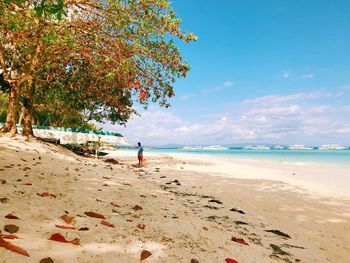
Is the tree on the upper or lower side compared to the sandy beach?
upper

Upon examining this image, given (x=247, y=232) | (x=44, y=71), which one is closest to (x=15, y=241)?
(x=247, y=232)

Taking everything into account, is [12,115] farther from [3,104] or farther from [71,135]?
[3,104]

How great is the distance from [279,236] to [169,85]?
11.0 metres

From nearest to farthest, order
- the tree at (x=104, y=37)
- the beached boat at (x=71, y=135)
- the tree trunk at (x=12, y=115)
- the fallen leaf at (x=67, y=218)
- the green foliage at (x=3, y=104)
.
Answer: the fallen leaf at (x=67, y=218)
the tree at (x=104, y=37)
the tree trunk at (x=12, y=115)
the beached boat at (x=71, y=135)
the green foliage at (x=3, y=104)

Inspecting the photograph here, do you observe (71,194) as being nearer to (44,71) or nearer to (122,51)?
(122,51)

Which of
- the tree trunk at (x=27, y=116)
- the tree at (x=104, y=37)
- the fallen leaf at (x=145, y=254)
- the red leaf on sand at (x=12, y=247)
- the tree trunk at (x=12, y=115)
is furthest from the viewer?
the tree trunk at (x=27, y=116)

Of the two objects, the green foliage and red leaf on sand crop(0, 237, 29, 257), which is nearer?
red leaf on sand crop(0, 237, 29, 257)

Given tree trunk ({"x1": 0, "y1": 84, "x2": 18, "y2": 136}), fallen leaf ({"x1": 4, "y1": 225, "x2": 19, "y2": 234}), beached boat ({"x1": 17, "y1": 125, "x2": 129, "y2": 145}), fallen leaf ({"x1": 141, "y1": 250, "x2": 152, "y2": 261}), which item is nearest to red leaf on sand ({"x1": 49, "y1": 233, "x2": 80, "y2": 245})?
fallen leaf ({"x1": 4, "y1": 225, "x2": 19, "y2": 234})

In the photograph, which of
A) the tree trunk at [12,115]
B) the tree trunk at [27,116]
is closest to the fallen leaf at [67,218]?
the tree trunk at [12,115]

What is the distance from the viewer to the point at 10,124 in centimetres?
1753

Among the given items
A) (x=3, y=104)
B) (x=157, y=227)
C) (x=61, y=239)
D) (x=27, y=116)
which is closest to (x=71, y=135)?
(x=27, y=116)

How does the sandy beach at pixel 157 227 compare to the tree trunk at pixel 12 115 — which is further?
the tree trunk at pixel 12 115

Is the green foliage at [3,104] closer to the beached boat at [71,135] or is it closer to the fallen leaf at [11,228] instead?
the beached boat at [71,135]

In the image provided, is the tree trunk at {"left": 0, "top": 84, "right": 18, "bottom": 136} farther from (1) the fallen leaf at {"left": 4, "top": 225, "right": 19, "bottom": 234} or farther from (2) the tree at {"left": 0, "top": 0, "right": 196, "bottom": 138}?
(1) the fallen leaf at {"left": 4, "top": 225, "right": 19, "bottom": 234}
